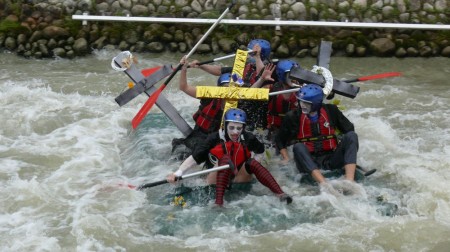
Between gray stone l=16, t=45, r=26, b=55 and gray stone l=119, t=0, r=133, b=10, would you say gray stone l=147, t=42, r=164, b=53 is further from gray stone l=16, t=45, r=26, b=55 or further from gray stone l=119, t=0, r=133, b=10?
gray stone l=16, t=45, r=26, b=55

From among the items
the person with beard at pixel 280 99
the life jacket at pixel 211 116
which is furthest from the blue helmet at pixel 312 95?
the life jacket at pixel 211 116

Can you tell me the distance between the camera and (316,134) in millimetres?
7918

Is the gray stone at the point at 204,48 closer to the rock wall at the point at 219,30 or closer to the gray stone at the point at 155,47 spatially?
the rock wall at the point at 219,30

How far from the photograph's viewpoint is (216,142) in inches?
301

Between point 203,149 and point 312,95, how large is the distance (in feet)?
4.42

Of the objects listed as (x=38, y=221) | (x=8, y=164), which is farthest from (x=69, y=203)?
(x=8, y=164)

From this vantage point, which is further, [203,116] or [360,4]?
[360,4]

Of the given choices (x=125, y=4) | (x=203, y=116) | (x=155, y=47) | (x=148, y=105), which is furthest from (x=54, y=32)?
(x=203, y=116)

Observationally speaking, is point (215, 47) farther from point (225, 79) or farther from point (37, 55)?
point (225, 79)

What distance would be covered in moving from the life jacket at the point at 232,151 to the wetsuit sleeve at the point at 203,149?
0.08 m

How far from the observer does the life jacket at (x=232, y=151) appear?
24.6 ft

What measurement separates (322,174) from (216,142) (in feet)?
4.15

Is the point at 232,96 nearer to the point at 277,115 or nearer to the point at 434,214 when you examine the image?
the point at 277,115

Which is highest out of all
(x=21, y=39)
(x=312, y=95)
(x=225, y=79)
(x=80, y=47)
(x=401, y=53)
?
(x=312, y=95)
